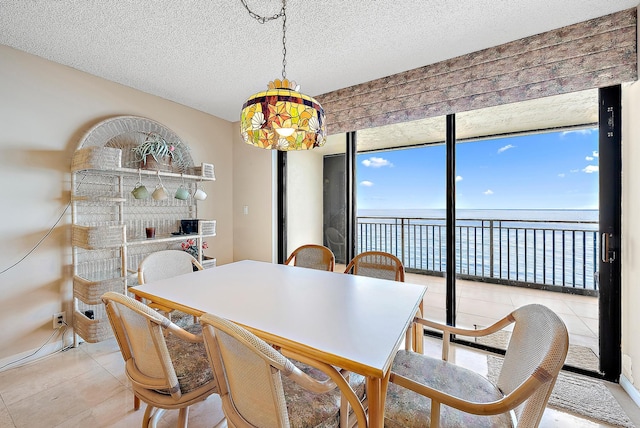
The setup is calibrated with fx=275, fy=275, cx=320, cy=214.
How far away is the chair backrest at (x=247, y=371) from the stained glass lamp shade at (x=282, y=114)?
899mm

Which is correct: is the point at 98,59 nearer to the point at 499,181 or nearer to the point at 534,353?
the point at 534,353

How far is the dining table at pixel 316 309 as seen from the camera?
943 mm

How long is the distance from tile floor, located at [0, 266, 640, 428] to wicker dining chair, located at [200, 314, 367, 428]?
0.87 m

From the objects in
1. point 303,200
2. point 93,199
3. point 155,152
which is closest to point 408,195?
point 303,200

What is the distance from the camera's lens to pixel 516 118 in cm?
287

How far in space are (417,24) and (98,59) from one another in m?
2.57

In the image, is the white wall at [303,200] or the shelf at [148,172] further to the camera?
the white wall at [303,200]

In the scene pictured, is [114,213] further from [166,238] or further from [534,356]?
[534,356]

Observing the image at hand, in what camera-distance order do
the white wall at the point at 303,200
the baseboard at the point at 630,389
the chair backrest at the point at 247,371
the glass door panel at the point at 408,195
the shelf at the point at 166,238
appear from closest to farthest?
the chair backrest at the point at 247,371, the baseboard at the point at 630,389, the shelf at the point at 166,238, the glass door panel at the point at 408,195, the white wall at the point at 303,200

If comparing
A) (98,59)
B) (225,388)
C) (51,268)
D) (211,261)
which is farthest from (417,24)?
(51,268)

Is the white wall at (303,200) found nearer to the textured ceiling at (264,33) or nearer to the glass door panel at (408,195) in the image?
the glass door panel at (408,195)

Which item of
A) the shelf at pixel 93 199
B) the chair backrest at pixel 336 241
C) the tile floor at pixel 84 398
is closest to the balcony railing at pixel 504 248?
the chair backrest at pixel 336 241

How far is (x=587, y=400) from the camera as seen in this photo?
1.76 m

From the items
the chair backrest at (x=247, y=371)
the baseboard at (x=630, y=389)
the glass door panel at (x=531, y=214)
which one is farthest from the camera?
the glass door panel at (x=531, y=214)
